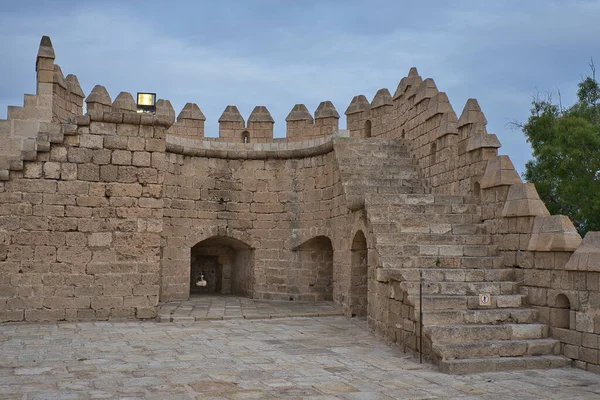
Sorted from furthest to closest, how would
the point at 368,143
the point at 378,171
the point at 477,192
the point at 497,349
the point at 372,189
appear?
1. the point at 368,143
2. the point at 378,171
3. the point at 372,189
4. the point at 477,192
5. the point at 497,349

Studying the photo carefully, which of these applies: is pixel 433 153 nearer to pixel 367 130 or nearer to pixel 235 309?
pixel 367 130

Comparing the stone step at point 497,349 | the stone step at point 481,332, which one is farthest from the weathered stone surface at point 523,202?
the stone step at point 497,349

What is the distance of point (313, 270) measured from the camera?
14.4 metres

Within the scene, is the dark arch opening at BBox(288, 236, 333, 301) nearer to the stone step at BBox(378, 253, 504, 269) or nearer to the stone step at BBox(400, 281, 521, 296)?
the stone step at BBox(378, 253, 504, 269)

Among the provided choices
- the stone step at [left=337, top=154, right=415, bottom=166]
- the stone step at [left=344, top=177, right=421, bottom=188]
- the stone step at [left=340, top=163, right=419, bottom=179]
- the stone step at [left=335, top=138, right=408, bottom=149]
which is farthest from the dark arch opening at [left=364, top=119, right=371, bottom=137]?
the stone step at [left=344, top=177, right=421, bottom=188]

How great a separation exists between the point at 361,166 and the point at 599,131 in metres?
7.68

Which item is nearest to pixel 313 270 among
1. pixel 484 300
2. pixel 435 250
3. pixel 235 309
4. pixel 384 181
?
pixel 235 309

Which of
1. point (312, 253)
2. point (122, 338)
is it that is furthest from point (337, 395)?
point (312, 253)

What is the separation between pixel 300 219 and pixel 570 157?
7132 mm

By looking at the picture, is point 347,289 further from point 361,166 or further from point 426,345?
point 426,345

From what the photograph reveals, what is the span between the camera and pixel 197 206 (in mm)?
14320

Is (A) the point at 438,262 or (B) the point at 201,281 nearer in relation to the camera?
(A) the point at 438,262

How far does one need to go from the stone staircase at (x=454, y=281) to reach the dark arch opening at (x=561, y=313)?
0.15 m

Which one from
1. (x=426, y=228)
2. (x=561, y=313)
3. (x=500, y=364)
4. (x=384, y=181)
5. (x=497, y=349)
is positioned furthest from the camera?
(x=384, y=181)
